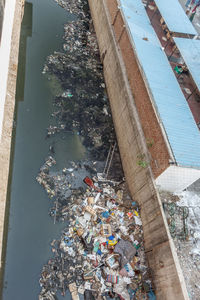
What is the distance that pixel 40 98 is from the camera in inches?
449

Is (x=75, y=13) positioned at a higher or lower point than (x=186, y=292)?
higher

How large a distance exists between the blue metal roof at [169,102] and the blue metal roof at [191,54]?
3.29ft

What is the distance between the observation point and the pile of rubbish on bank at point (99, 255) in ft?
24.5

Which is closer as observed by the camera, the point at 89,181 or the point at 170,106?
the point at 170,106

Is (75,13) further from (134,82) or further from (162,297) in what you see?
(162,297)

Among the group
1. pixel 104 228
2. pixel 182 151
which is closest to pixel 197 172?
pixel 182 151

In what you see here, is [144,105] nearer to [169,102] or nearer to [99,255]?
[169,102]

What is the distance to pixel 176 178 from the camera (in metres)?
7.77

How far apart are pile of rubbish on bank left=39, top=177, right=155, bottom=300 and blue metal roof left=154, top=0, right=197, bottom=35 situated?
9760mm

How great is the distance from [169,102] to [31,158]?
6.42 meters

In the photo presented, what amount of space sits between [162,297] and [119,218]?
296cm

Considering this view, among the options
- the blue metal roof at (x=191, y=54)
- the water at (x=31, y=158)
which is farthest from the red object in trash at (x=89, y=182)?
the blue metal roof at (x=191, y=54)

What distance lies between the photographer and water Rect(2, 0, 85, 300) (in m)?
7.52

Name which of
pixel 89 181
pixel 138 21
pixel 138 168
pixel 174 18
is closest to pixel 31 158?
pixel 89 181
